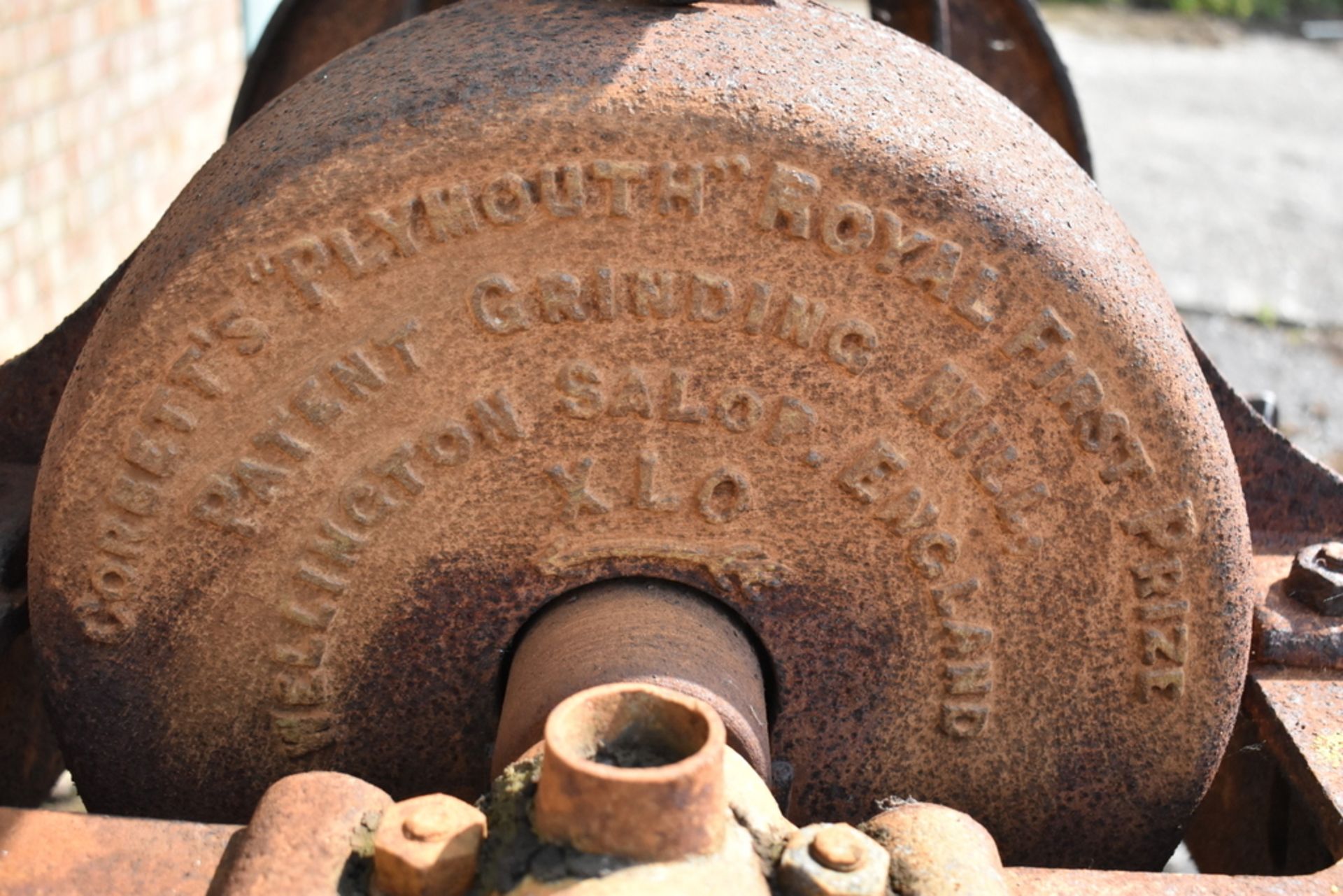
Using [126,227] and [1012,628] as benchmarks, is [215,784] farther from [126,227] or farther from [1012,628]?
[126,227]

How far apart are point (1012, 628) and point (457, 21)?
0.86 meters

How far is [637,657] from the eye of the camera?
→ 4.22 ft

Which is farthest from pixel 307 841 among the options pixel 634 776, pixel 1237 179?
pixel 1237 179

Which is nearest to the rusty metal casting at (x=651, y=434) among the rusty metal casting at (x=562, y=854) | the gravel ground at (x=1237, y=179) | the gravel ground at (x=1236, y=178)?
the rusty metal casting at (x=562, y=854)

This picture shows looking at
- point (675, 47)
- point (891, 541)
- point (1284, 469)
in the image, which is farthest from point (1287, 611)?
point (675, 47)

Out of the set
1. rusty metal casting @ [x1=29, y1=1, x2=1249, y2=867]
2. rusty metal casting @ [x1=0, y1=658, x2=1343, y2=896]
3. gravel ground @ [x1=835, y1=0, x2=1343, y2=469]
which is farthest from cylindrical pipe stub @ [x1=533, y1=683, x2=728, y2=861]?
gravel ground @ [x1=835, y1=0, x2=1343, y2=469]

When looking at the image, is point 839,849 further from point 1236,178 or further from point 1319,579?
point 1236,178

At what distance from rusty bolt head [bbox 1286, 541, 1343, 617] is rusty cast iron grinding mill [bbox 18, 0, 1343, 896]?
0.23 meters

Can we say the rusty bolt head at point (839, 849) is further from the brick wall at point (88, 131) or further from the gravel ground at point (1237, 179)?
the brick wall at point (88, 131)

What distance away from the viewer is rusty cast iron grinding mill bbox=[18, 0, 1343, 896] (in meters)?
1.24

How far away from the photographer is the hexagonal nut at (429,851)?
982mm

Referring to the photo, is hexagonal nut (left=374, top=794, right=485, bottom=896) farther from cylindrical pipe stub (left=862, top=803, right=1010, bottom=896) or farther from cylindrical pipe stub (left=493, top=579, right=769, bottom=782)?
cylindrical pipe stub (left=862, top=803, right=1010, bottom=896)

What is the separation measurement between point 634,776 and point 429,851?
0.18 metres

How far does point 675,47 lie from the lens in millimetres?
1293
